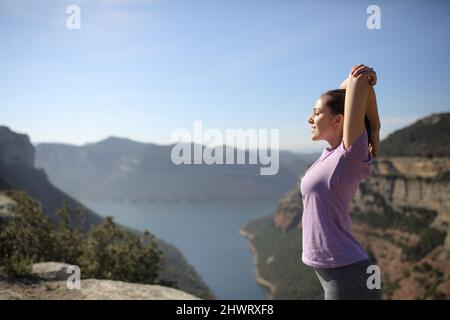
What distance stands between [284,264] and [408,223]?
3650 cm

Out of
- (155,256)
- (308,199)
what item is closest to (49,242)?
(155,256)

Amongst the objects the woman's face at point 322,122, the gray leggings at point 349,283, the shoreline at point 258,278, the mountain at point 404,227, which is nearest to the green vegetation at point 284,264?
the mountain at point 404,227

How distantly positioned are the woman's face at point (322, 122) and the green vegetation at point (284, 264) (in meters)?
71.5

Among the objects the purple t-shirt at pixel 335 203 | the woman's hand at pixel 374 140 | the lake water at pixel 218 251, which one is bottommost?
the lake water at pixel 218 251

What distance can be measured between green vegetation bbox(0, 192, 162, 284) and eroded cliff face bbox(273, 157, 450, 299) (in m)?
38.3

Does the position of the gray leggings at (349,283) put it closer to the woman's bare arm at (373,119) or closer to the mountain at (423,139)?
the woman's bare arm at (373,119)

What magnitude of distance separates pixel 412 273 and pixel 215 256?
90993 millimetres

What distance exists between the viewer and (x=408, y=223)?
223 feet

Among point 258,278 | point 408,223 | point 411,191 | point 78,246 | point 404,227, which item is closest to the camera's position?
point 78,246

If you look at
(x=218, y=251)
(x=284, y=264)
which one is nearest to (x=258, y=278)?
(x=284, y=264)

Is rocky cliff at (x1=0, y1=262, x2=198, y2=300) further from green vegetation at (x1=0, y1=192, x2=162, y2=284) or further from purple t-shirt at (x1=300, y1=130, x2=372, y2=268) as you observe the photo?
green vegetation at (x1=0, y1=192, x2=162, y2=284)

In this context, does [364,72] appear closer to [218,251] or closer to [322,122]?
[322,122]

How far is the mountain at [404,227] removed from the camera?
2152 inches

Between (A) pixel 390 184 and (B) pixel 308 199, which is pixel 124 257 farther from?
(A) pixel 390 184
